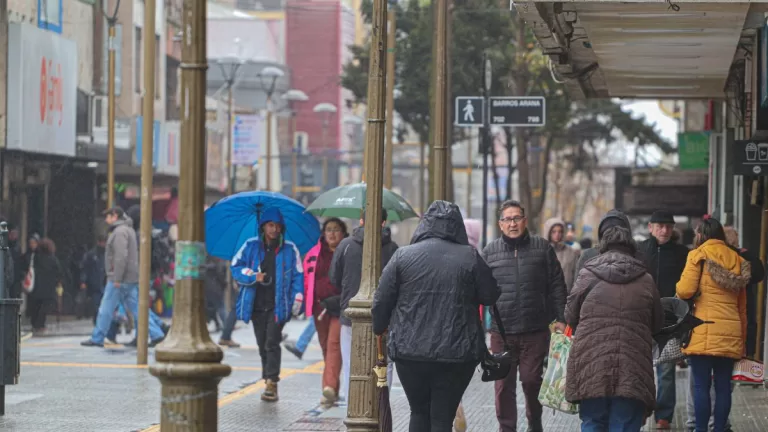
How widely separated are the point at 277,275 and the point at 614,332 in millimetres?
6404

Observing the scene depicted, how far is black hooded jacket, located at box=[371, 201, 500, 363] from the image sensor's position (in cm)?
866

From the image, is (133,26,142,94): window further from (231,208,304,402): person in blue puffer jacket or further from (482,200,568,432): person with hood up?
(482,200,568,432): person with hood up

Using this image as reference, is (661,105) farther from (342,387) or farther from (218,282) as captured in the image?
(342,387)

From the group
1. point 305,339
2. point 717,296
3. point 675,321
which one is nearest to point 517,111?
point 305,339

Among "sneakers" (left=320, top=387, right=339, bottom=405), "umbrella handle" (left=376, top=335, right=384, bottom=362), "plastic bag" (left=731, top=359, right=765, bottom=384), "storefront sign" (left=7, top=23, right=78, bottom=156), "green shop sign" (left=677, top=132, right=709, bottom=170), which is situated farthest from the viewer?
"green shop sign" (left=677, top=132, right=709, bottom=170)

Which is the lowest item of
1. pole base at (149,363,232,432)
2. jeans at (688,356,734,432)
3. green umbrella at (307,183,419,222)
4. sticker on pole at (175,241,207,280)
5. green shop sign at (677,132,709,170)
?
jeans at (688,356,734,432)

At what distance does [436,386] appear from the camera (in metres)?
8.81

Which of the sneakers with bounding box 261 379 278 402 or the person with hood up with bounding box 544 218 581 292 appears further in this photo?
the person with hood up with bounding box 544 218 581 292

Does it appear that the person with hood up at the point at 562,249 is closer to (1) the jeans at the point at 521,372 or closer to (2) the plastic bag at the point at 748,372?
(2) the plastic bag at the point at 748,372

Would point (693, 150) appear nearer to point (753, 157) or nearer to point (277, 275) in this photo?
point (753, 157)

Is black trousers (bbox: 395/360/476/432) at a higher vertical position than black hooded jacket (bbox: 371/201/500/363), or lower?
lower

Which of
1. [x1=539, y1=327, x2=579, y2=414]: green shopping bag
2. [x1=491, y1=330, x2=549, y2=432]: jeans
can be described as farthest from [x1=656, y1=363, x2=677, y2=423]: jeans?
[x1=539, y1=327, x2=579, y2=414]: green shopping bag

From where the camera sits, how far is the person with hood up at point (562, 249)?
1712 centimetres

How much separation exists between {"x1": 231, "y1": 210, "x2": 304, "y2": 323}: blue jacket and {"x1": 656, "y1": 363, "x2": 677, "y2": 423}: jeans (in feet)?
12.0
